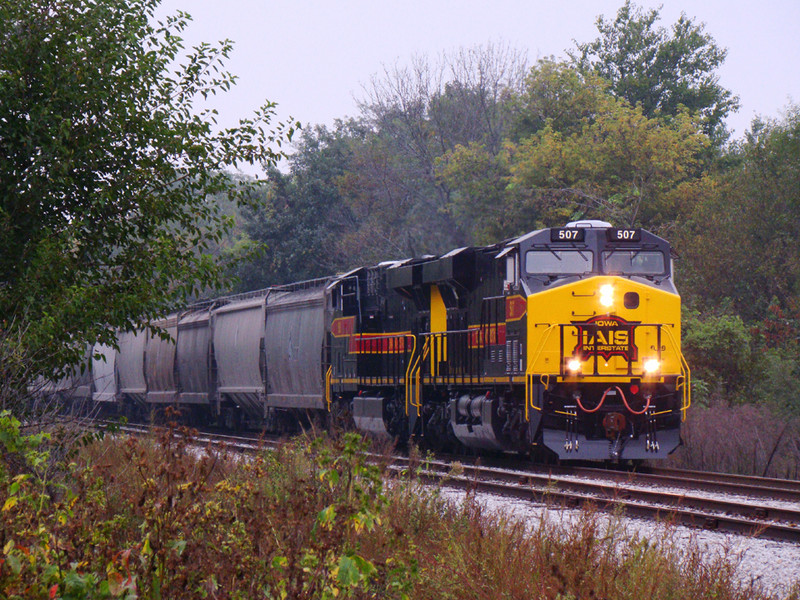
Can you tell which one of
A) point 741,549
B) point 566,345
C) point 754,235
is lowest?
point 741,549

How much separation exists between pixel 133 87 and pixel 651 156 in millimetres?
27137

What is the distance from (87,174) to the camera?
10375 mm

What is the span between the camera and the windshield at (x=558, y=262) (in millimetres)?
14531

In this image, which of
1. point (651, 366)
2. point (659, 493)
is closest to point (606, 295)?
point (651, 366)

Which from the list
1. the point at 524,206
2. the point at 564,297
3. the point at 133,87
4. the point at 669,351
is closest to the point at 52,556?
the point at 133,87

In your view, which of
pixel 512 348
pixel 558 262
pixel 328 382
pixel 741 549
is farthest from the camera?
pixel 328 382

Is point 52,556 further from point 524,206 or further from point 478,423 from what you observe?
point 524,206

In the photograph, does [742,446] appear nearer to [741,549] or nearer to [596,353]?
[596,353]

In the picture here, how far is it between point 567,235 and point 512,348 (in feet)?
6.26

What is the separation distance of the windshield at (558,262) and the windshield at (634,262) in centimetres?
30

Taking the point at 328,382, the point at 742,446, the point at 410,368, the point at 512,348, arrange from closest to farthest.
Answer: the point at 512,348 → the point at 742,446 → the point at 410,368 → the point at 328,382

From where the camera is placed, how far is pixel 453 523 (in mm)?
8516

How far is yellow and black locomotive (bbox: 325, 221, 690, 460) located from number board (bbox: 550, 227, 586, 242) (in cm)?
2

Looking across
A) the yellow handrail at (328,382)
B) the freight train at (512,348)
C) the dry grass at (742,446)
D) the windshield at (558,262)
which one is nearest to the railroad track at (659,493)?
the freight train at (512,348)
